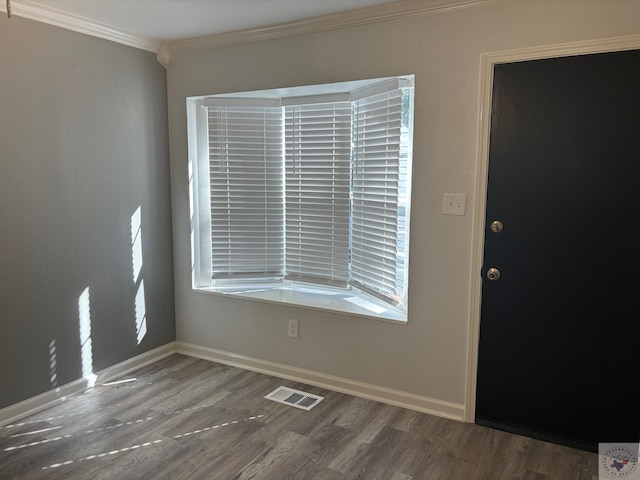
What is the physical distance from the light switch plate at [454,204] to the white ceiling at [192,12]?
112 centimetres

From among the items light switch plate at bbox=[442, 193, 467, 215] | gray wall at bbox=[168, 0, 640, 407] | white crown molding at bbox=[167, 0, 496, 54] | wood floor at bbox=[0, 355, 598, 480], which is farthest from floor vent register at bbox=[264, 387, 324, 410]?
white crown molding at bbox=[167, 0, 496, 54]

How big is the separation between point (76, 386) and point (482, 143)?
9.40ft

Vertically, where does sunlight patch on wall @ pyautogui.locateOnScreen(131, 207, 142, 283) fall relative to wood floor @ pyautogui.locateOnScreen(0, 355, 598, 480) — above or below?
above

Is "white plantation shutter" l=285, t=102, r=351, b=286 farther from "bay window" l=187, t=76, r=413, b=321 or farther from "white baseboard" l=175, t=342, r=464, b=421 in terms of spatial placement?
"white baseboard" l=175, t=342, r=464, b=421

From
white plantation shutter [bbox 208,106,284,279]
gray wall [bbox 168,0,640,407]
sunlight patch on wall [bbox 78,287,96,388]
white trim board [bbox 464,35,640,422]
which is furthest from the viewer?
white plantation shutter [bbox 208,106,284,279]

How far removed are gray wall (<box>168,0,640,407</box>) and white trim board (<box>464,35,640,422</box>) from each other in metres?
0.03

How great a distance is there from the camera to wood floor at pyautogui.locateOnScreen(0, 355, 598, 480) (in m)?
2.21

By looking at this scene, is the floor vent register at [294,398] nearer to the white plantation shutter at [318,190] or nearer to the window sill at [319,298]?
the window sill at [319,298]

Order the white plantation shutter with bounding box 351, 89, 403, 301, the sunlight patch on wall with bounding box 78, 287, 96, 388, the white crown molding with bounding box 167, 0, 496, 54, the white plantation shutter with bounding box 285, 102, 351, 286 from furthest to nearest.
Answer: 1. the white plantation shutter with bounding box 285, 102, 351, 286
2. the sunlight patch on wall with bounding box 78, 287, 96, 388
3. the white plantation shutter with bounding box 351, 89, 403, 301
4. the white crown molding with bounding box 167, 0, 496, 54

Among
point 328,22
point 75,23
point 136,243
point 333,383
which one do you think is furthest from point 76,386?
point 328,22

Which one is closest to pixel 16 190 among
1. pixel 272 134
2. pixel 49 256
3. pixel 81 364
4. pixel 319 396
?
pixel 49 256

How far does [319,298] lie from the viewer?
325 centimetres

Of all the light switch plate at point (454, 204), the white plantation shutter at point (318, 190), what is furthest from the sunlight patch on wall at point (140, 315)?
the light switch plate at point (454, 204)

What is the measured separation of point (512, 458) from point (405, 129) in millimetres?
1860
